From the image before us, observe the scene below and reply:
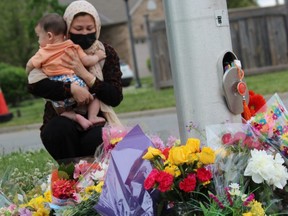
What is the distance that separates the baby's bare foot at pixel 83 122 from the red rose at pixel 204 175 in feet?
4.76

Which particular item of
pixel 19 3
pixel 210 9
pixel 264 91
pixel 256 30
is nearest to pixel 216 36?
pixel 210 9

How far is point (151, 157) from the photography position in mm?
2777

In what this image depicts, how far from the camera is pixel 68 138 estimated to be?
156 inches

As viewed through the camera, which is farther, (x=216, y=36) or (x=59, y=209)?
(x=216, y=36)

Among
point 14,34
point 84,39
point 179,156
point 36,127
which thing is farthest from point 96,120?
point 14,34

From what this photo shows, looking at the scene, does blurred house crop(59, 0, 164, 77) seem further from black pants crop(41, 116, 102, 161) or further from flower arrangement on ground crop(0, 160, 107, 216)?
A: flower arrangement on ground crop(0, 160, 107, 216)

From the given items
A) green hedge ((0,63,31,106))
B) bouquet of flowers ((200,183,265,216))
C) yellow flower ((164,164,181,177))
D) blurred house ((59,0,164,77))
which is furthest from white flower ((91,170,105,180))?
blurred house ((59,0,164,77))

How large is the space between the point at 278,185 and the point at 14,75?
17803 millimetres

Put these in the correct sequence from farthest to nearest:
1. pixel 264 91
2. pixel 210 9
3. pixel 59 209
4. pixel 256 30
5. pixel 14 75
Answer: pixel 14 75, pixel 256 30, pixel 264 91, pixel 210 9, pixel 59 209

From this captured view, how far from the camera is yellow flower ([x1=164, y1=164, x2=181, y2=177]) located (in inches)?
105

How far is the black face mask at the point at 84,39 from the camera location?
3986 millimetres

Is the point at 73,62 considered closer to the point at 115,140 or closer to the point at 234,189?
the point at 115,140

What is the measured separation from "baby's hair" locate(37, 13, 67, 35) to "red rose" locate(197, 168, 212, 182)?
1687 mm

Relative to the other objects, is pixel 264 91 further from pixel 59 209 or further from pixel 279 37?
pixel 59 209
